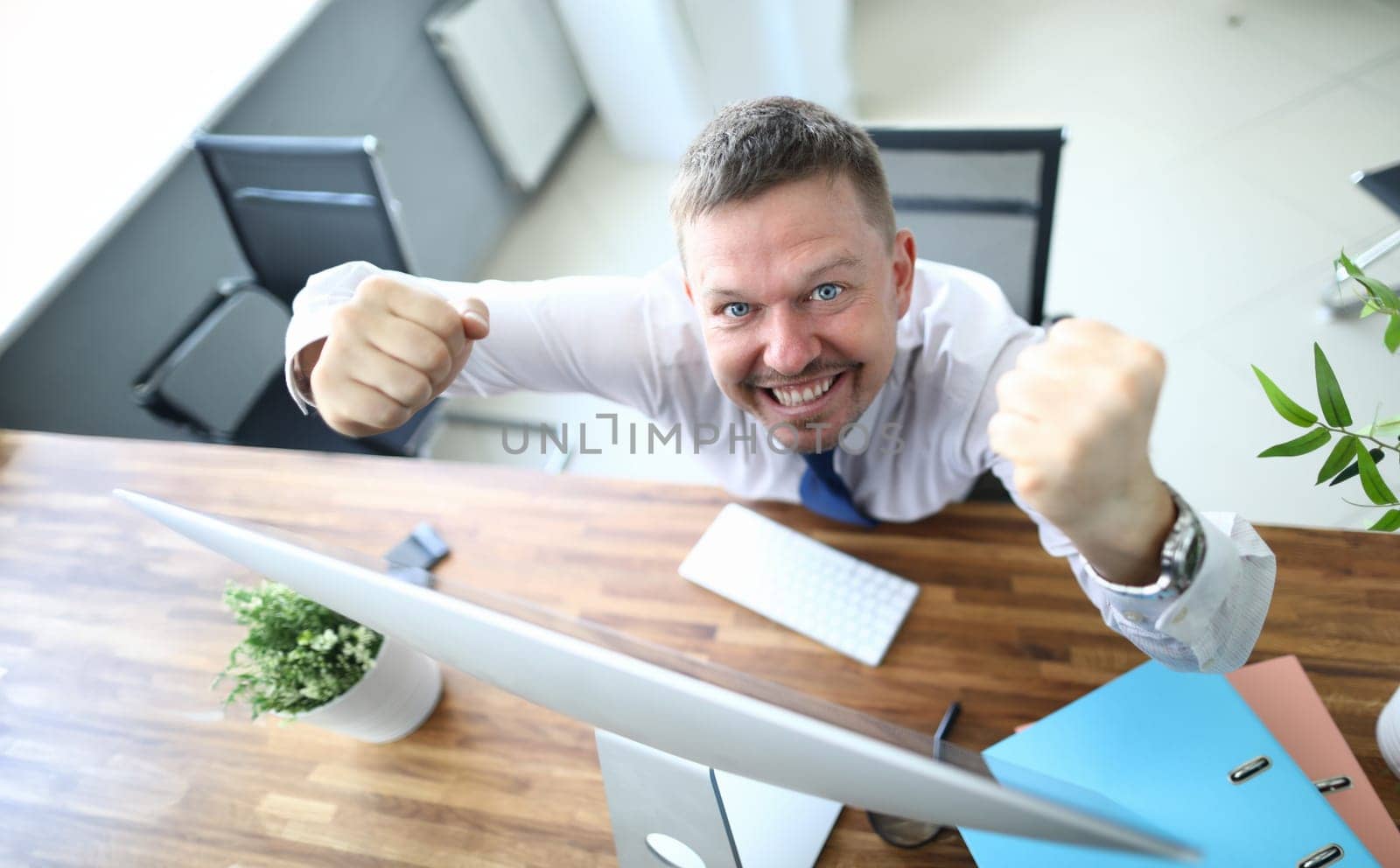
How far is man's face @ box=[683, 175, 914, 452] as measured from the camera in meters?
0.90

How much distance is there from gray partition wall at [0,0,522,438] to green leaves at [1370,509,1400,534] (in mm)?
2337

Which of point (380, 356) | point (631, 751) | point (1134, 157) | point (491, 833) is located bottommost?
point (1134, 157)

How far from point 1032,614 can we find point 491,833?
71cm

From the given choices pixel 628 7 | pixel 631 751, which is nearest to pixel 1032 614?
pixel 631 751

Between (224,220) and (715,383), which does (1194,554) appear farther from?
(224,220)

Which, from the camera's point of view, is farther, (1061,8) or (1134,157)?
(1061,8)

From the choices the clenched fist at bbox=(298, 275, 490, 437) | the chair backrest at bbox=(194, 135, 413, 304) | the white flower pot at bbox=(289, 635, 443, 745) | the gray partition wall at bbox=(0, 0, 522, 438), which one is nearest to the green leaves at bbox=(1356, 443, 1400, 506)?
the clenched fist at bbox=(298, 275, 490, 437)

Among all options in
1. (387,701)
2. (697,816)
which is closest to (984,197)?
(697,816)

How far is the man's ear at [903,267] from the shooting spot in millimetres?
1030

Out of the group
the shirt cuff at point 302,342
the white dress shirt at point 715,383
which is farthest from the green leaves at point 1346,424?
the shirt cuff at point 302,342

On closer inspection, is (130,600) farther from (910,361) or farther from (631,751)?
(910,361)

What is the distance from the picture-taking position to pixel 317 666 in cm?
101

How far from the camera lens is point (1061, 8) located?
3.53 meters

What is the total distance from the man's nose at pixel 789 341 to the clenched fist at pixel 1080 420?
336 mm
